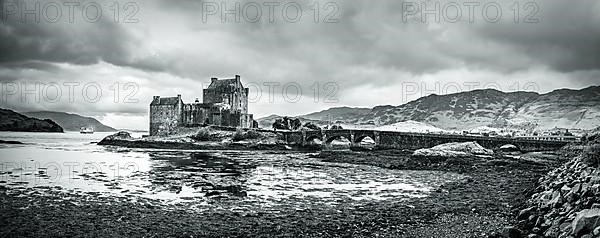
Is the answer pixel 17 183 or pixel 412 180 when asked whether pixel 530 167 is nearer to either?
pixel 412 180

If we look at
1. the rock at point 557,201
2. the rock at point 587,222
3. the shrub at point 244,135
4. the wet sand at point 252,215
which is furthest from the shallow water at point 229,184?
the shrub at point 244,135

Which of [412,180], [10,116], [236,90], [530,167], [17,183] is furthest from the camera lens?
[10,116]

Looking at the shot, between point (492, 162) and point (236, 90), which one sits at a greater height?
point (236, 90)

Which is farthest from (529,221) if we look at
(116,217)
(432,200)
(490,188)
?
(116,217)

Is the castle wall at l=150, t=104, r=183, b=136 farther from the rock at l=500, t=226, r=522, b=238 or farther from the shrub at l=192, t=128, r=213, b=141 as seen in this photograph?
the rock at l=500, t=226, r=522, b=238

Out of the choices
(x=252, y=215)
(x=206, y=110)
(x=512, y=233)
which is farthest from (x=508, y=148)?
(x=206, y=110)

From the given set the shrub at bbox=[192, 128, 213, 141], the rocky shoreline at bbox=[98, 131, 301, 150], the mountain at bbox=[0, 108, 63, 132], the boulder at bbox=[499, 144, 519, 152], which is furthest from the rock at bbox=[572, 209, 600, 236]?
the mountain at bbox=[0, 108, 63, 132]
